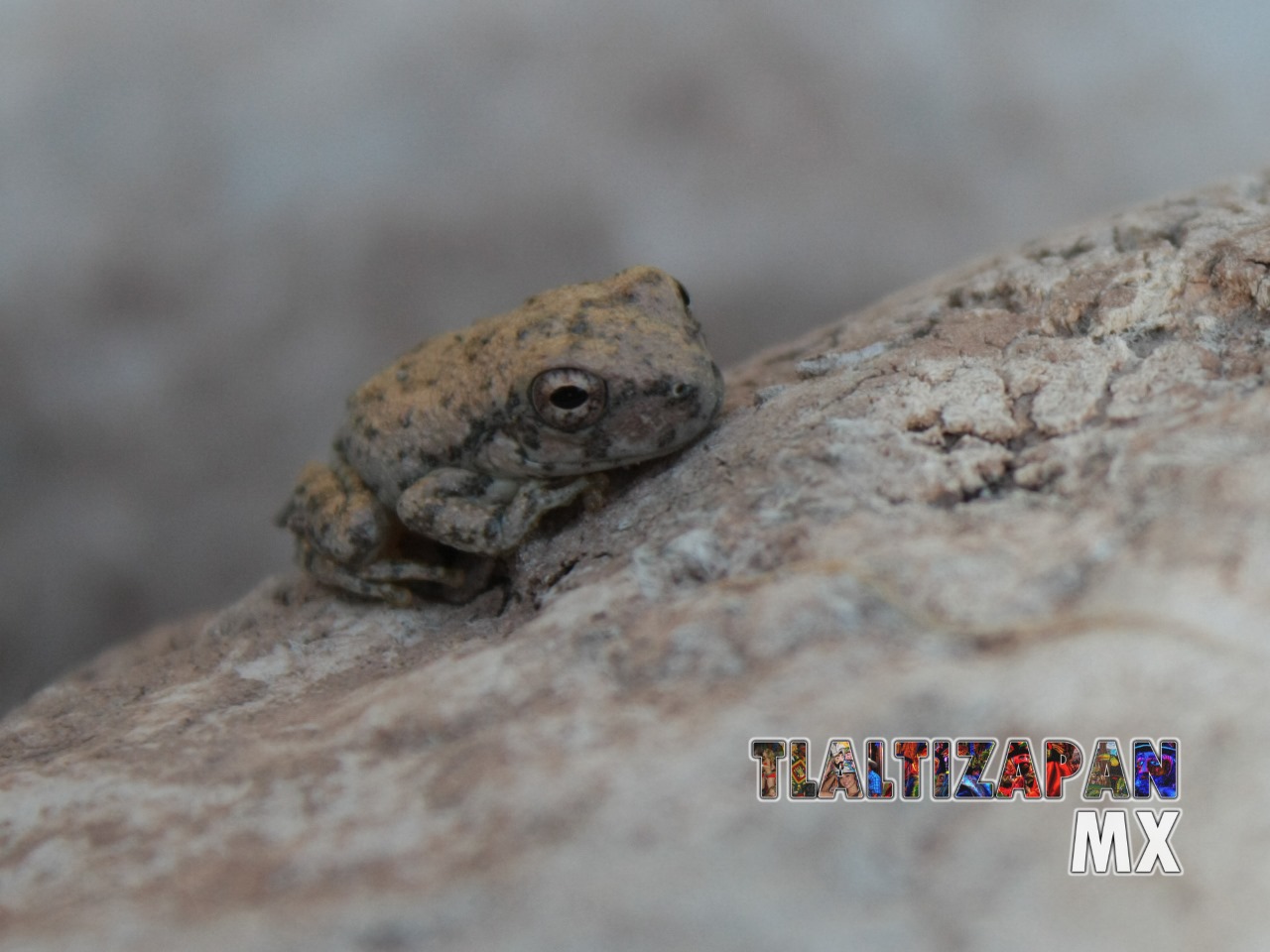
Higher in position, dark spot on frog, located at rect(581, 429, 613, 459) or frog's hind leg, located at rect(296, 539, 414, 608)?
dark spot on frog, located at rect(581, 429, 613, 459)

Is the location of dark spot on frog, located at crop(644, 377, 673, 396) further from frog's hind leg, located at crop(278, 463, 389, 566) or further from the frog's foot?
frog's hind leg, located at crop(278, 463, 389, 566)

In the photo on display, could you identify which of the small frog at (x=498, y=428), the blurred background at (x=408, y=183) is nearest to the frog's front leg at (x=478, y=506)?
the small frog at (x=498, y=428)

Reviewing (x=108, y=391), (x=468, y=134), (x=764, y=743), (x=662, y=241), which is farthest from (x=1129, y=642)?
(x=108, y=391)

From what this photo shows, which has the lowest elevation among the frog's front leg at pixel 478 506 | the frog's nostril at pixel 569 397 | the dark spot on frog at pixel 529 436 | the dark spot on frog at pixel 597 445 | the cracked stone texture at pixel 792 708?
the cracked stone texture at pixel 792 708

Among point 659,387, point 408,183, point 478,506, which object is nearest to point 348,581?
point 478,506

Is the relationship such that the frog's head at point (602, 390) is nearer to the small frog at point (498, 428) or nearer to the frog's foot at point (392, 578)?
the small frog at point (498, 428)

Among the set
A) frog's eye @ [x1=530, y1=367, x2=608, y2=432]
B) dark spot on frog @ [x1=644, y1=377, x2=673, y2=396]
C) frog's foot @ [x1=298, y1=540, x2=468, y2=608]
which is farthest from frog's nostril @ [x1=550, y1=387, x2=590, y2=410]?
frog's foot @ [x1=298, y1=540, x2=468, y2=608]

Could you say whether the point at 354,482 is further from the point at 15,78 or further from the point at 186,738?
the point at 15,78
